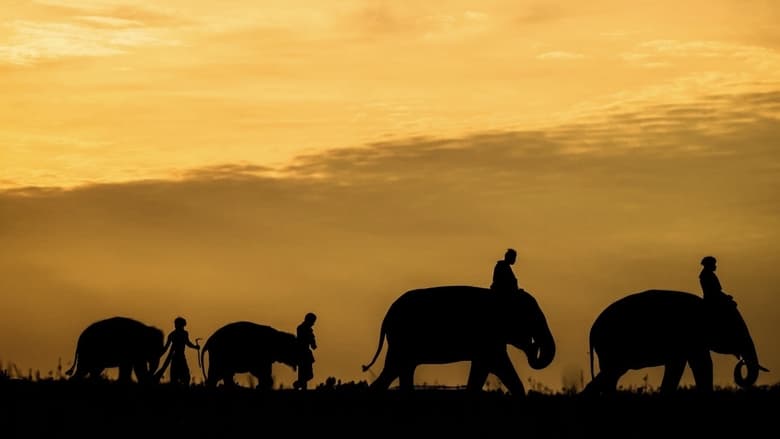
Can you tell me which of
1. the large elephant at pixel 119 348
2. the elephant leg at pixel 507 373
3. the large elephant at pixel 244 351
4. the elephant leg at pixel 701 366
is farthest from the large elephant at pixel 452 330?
the large elephant at pixel 119 348

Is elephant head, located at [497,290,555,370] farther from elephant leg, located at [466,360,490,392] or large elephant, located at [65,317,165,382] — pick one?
large elephant, located at [65,317,165,382]

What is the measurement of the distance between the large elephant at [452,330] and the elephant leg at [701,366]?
133 inches

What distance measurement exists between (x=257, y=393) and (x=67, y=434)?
7.05 meters

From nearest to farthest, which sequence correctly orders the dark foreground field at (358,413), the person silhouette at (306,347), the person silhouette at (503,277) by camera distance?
the dark foreground field at (358,413) → the person silhouette at (503,277) → the person silhouette at (306,347)

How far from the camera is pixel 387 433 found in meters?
21.5

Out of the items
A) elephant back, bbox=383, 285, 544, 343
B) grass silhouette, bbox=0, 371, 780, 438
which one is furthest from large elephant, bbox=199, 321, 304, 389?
grass silhouette, bbox=0, 371, 780, 438

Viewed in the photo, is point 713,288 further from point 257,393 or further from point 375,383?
point 257,393

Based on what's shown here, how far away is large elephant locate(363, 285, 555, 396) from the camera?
29.8 meters

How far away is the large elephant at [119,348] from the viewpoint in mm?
36572

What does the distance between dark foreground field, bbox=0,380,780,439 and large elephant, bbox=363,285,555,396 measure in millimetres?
1769

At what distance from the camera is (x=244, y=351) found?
122 feet

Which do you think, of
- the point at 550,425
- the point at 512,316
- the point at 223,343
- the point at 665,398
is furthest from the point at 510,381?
the point at 223,343

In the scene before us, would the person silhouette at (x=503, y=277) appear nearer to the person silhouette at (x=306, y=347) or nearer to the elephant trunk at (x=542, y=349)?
the elephant trunk at (x=542, y=349)

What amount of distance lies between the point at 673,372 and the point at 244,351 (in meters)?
11.5
